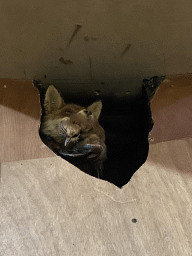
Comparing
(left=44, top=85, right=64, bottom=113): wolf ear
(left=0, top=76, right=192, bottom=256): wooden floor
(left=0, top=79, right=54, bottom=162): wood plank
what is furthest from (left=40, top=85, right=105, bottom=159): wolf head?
(left=0, top=76, right=192, bottom=256): wooden floor

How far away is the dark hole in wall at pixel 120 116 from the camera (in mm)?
1379

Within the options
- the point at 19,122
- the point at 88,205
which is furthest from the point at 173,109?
the point at 19,122

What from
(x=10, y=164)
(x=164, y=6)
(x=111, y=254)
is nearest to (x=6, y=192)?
(x=10, y=164)

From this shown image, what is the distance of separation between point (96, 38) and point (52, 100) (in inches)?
23.5

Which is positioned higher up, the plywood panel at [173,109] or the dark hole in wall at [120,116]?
the plywood panel at [173,109]

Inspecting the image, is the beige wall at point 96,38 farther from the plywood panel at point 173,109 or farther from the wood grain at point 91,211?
the wood grain at point 91,211

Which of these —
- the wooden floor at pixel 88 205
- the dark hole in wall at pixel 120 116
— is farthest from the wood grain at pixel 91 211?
the dark hole in wall at pixel 120 116

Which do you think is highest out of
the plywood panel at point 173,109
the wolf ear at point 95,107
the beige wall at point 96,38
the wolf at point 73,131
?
the beige wall at point 96,38

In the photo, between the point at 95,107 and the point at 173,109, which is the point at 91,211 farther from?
the point at 95,107

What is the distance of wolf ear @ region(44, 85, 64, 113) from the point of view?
149 centimetres

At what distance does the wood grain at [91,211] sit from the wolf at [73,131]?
1.18 feet

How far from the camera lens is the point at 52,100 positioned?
1.57 m

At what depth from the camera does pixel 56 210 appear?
0.88 metres

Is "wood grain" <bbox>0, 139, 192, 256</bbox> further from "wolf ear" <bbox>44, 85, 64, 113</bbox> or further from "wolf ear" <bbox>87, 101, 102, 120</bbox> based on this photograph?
"wolf ear" <bbox>87, 101, 102, 120</bbox>
